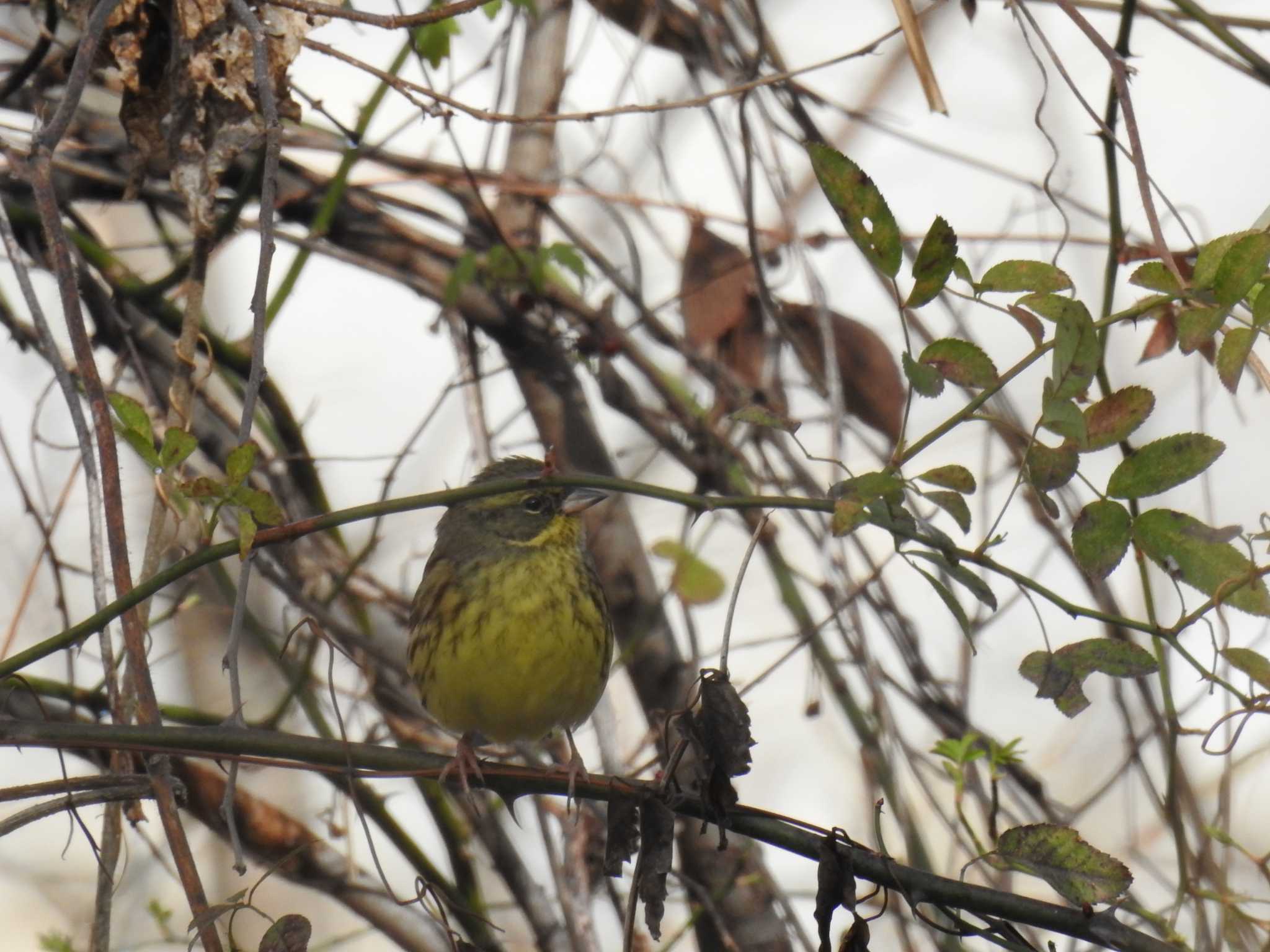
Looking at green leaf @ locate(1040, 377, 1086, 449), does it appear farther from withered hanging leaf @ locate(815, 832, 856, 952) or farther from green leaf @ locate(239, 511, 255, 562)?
green leaf @ locate(239, 511, 255, 562)

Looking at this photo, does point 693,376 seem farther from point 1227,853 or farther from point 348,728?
point 1227,853

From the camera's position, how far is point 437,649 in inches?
133

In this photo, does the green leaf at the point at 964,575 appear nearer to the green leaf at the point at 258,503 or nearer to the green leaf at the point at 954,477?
the green leaf at the point at 954,477

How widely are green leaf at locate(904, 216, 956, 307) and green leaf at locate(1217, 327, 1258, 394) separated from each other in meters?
0.32

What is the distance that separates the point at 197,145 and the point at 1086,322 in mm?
1762

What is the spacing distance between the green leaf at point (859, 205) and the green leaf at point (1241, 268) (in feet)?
1.16

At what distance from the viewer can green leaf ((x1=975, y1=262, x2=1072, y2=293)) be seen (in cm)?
174

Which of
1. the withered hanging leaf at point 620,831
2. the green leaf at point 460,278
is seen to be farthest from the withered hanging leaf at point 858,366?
the withered hanging leaf at point 620,831

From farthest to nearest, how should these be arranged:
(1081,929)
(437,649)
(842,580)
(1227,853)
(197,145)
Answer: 1. (842,580)
2. (437,649)
3. (1227,853)
4. (197,145)
5. (1081,929)

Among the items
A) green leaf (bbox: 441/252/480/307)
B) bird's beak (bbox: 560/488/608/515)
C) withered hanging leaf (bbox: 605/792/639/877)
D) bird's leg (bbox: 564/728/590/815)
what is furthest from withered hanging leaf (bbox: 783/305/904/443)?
withered hanging leaf (bbox: 605/792/639/877)

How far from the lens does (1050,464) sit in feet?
5.47

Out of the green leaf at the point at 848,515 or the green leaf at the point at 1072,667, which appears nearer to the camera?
the green leaf at the point at 848,515

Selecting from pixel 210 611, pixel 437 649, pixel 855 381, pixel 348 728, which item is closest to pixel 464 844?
pixel 348 728

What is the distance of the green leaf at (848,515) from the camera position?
1.57 meters
